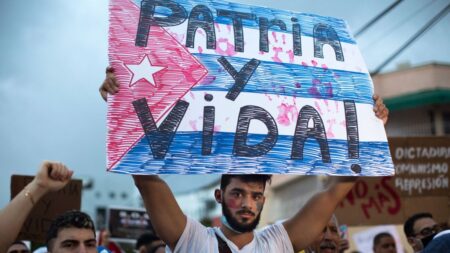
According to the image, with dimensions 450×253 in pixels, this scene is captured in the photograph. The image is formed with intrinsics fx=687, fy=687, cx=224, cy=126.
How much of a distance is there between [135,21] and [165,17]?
18 cm

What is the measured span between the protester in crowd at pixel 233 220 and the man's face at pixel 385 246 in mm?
3454

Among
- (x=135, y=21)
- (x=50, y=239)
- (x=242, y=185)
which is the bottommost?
(x=50, y=239)

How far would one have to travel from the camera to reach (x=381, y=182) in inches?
284

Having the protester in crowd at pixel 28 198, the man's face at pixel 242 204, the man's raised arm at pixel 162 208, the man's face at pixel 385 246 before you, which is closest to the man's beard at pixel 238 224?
the man's face at pixel 242 204

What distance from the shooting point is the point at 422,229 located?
5281 millimetres

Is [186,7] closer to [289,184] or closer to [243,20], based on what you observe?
[243,20]

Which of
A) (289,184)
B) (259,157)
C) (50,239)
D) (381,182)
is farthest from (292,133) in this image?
(289,184)

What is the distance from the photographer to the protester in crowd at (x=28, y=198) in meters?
2.84

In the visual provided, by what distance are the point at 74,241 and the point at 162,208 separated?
1071mm

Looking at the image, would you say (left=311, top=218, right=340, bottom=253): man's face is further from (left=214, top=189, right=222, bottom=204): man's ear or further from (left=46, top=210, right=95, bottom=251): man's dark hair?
(left=46, top=210, right=95, bottom=251): man's dark hair

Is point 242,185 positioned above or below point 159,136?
below

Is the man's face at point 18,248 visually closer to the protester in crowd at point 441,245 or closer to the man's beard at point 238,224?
the man's beard at point 238,224

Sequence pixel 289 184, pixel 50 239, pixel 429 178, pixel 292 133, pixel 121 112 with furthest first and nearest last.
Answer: pixel 289 184 < pixel 429 178 < pixel 50 239 < pixel 292 133 < pixel 121 112

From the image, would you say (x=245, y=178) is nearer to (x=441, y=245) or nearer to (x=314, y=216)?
(x=314, y=216)
